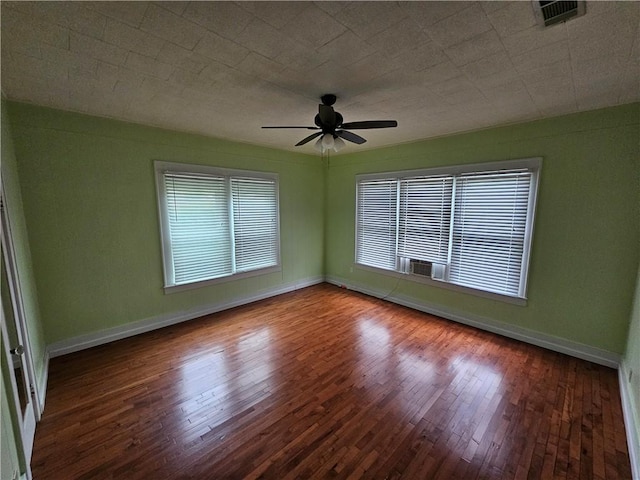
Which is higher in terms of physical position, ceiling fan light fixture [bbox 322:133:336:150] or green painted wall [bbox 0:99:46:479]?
ceiling fan light fixture [bbox 322:133:336:150]

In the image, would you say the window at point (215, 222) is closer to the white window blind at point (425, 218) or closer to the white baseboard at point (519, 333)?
the white window blind at point (425, 218)

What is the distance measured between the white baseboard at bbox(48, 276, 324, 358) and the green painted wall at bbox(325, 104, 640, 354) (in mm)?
3462

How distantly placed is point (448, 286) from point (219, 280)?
343cm

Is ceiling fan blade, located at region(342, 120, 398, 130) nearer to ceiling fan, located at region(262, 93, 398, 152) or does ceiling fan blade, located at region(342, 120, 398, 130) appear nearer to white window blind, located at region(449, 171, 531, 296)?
ceiling fan, located at region(262, 93, 398, 152)

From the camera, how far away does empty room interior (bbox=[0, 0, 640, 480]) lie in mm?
1588

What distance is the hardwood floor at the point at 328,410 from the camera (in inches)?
65.2

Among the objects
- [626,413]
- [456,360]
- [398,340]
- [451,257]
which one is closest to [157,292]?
[398,340]

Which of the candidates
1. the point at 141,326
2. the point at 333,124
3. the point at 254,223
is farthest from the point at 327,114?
the point at 141,326

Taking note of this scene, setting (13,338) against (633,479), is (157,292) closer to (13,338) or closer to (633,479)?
(13,338)

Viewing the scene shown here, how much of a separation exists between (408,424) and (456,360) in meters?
1.15

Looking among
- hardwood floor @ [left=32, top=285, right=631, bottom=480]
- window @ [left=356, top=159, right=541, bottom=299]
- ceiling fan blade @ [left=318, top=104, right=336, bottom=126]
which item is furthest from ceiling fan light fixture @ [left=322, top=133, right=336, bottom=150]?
hardwood floor @ [left=32, top=285, right=631, bottom=480]

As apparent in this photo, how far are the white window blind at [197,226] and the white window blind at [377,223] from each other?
2346 mm

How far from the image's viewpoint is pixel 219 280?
4.00 meters

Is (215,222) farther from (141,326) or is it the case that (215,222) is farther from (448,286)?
(448,286)
